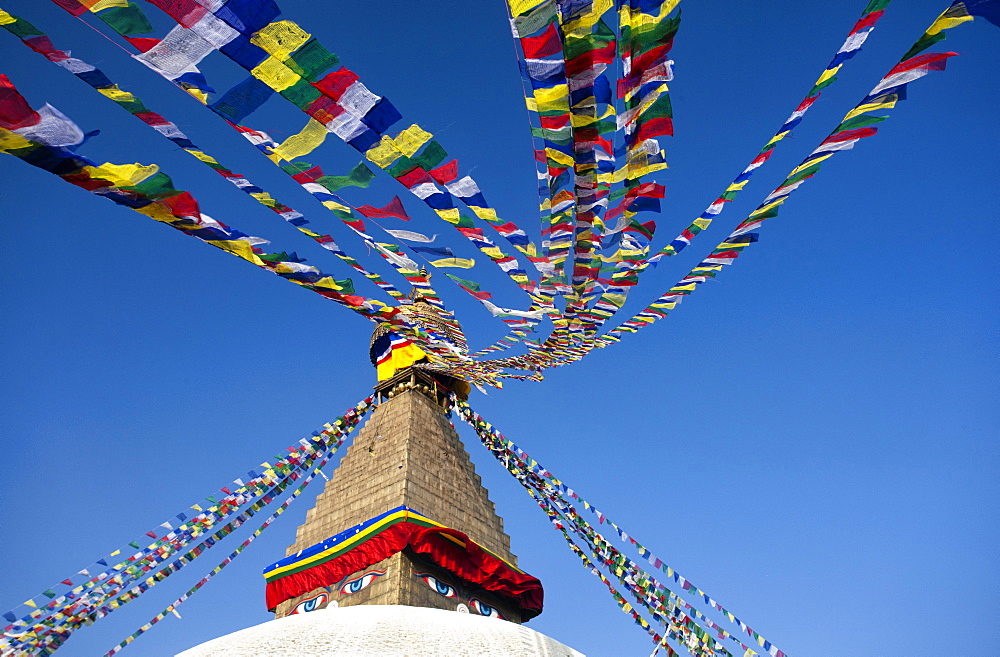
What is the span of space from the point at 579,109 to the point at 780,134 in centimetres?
158

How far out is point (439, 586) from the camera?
9.90m

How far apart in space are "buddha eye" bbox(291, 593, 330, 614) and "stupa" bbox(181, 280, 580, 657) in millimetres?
21

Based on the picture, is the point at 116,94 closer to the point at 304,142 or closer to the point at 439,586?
the point at 304,142

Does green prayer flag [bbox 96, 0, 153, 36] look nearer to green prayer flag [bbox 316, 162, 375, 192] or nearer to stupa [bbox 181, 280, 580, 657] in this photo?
green prayer flag [bbox 316, 162, 375, 192]

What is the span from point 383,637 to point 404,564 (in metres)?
2.81

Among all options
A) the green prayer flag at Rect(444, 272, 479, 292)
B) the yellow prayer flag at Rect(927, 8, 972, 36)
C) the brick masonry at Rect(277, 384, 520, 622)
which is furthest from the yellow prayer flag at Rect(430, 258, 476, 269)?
the brick masonry at Rect(277, 384, 520, 622)

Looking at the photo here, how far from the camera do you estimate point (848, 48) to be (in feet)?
12.9

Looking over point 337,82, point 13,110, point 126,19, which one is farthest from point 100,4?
point 337,82

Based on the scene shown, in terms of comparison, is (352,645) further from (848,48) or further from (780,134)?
(848,48)

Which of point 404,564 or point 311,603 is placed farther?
point 311,603

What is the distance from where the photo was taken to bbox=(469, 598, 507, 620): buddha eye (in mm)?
10367

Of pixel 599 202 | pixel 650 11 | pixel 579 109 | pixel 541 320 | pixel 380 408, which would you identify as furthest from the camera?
pixel 380 408

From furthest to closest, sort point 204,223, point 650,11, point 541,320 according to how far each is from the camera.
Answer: point 541,320
point 204,223
point 650,11

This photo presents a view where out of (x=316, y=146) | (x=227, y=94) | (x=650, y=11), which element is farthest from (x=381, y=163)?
(x=650, y=11)
